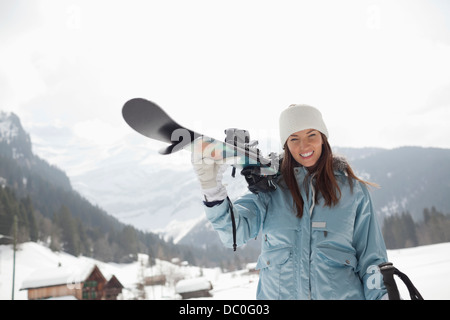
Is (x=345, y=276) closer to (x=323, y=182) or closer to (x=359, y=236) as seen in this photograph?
(x=359, y=236)

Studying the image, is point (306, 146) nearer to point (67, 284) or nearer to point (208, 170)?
point (208, 170)

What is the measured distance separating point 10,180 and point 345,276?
138312 millimetres

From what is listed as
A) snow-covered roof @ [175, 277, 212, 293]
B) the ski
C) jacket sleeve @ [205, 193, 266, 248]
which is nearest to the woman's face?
jacket sleeve @ [205, 193, 266, 248]

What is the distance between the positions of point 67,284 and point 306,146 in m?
47.7

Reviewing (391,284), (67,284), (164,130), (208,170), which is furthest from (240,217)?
(67,284)

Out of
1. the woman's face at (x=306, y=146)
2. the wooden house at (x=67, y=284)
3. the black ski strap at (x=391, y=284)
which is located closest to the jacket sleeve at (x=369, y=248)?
the black ski strap at (x=391, y=284)

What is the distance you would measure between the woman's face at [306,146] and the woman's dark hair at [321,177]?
6cm

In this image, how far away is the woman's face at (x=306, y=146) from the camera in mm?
2908

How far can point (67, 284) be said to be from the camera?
42.5 meters

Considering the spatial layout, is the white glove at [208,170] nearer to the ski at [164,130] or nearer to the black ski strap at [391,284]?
the ski at [164,130]

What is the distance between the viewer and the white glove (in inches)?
94.9
